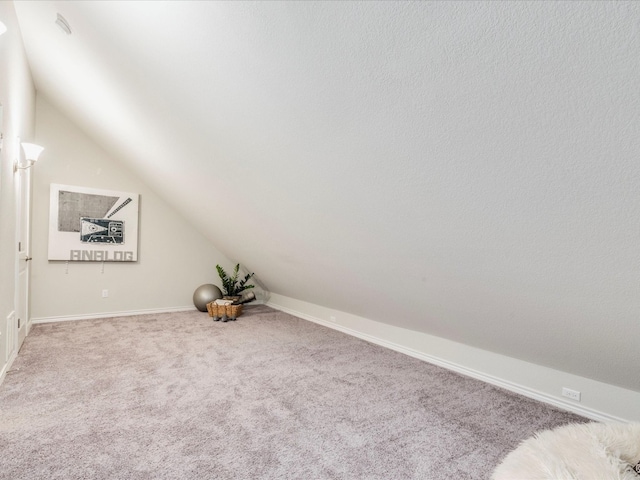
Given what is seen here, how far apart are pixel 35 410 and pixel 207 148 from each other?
2.25m

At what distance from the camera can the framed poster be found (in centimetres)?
482

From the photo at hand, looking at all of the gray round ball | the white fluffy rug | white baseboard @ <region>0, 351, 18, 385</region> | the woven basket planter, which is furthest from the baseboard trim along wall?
white baseboard @ <region>0, 351, 18, 385</region>

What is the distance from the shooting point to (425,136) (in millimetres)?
1631

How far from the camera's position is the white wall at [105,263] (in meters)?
4.76

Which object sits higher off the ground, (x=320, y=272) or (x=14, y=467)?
(x=320, y=272)

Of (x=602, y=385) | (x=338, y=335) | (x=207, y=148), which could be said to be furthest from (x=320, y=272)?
(x=602, y=385)

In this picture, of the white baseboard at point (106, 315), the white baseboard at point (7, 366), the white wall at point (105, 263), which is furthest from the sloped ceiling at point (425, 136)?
the white baseboard at point (106, 315)

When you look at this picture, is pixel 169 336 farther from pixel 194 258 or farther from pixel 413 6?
pixel 413 6

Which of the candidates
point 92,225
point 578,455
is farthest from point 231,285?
point 578,455

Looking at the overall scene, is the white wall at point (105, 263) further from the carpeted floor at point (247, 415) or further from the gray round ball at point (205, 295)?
the carpeted floor at point (247, 415)

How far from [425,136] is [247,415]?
199 cm

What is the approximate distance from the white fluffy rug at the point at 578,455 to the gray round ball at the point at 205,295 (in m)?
4.79

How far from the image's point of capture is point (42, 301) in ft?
15.6

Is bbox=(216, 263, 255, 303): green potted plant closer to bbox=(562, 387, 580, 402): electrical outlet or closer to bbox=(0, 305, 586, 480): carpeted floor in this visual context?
bbox=(0, 305, 586, 480): carpeted floor
